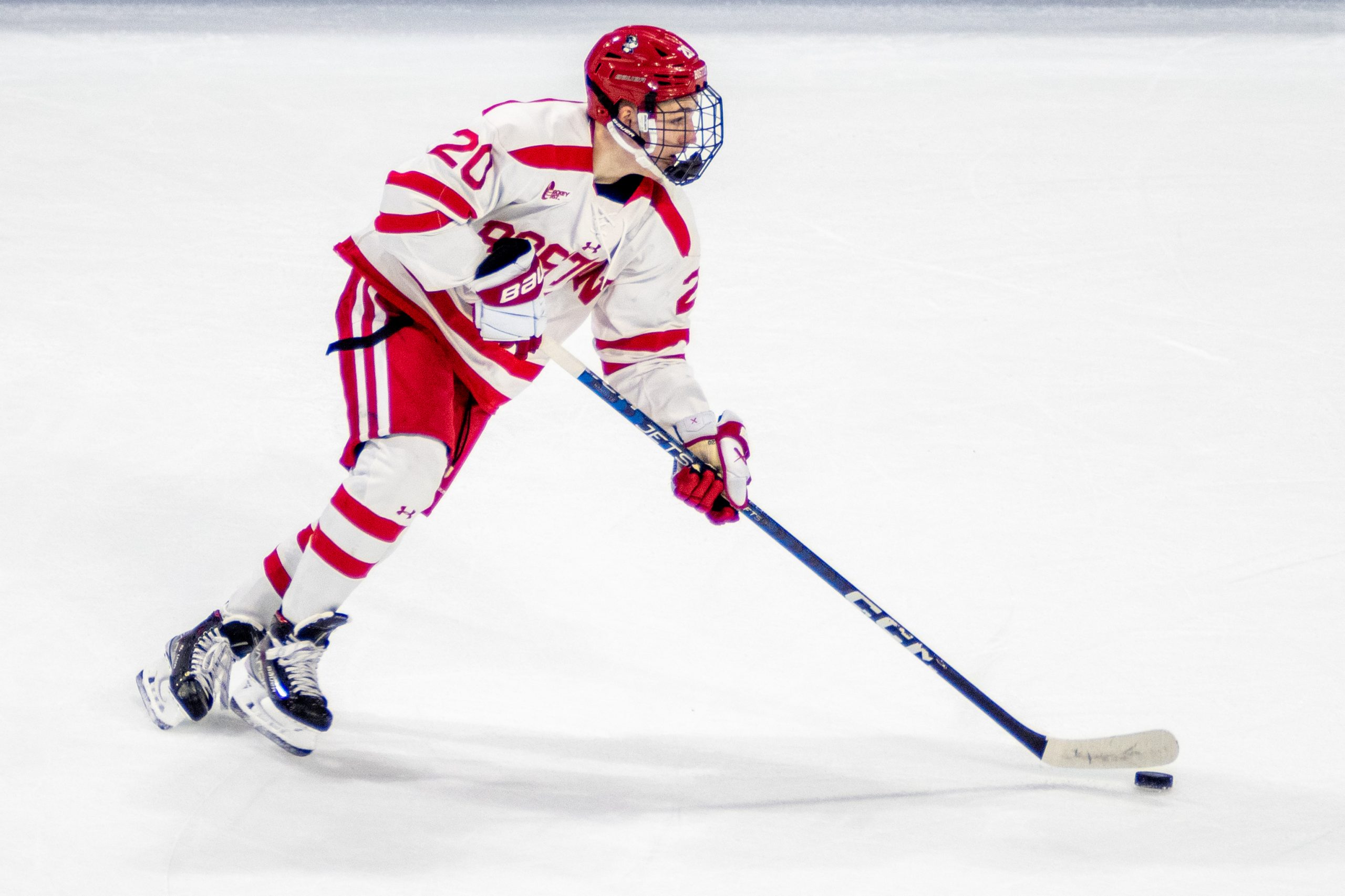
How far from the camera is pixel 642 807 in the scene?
80.5 inches

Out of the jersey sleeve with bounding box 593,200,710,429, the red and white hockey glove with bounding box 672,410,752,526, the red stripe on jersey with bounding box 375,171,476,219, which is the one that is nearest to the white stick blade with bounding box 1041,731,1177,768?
the red and white hockey glove with bounding box 672,410,752,526

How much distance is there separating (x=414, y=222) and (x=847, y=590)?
89cm

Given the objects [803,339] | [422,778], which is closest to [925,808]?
[422,778]

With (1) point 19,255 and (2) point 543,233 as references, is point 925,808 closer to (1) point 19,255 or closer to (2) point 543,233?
(2) point 543,233

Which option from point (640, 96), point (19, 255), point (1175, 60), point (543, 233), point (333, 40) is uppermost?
point (1175, 60)

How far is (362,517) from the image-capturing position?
2.01 meters

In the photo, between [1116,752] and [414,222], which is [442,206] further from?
[1116,752]


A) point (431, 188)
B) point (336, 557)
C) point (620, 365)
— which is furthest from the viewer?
point (620, 365)

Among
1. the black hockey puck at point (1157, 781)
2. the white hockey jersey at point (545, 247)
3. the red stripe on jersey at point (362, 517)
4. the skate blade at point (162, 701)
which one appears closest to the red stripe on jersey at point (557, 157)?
the white hockey jersey at point (545, 247)

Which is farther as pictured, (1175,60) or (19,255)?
(1175,60)

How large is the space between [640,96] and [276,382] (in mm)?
1692

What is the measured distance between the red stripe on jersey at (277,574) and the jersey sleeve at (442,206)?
57cm

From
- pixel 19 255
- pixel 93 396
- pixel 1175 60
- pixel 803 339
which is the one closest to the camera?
pixel 93 396

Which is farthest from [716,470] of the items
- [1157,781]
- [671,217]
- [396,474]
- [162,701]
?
[162,701]
